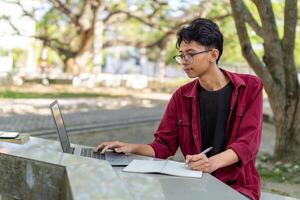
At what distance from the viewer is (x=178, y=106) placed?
3295mm

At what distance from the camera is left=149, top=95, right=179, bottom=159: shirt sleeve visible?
11.0 feet

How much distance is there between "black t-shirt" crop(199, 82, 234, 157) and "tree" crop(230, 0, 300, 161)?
5578 millimetres

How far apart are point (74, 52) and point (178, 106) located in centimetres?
2481

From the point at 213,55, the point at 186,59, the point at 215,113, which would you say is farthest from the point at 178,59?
the point at 215,113

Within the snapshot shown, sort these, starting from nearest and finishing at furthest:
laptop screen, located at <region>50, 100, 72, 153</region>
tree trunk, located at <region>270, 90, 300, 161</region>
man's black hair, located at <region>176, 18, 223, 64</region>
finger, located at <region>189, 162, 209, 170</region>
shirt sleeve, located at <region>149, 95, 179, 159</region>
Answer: finger, located at <region>189, 162, 209, 170</region>, man's black hair, located at <region>176, 18, 223, 64</region>, laptop screen, located at <region>50, 100, 72, 153</region>, shirt sleeve, located at <region>149, 95, 179, 159</region>, tree trunk, located at <region>270, 90, 300, 161</region>

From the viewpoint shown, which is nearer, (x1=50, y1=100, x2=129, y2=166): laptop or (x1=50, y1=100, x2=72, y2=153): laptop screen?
(x1=50, y1=100, x2=129, y2=166): laptop

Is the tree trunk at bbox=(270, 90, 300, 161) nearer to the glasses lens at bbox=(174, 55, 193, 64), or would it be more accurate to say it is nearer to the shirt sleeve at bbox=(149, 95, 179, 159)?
the shirt sleeve at bbox=(149, 95, 179, 159)

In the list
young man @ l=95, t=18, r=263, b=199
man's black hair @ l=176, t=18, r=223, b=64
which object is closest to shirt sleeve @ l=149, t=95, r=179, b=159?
young man @ l=95, t=18, r=263, b=199

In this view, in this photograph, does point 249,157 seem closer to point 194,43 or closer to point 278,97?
point 194,43

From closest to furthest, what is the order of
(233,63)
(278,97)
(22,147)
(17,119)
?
(22,147) < (278,97) < (17,119) < (233,63)

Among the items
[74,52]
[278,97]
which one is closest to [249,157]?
[278,97]

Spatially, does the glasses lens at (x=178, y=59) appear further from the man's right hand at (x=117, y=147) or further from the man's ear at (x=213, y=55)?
the man's right hand at (x=117, y=147)

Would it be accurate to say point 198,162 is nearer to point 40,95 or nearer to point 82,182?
point 82,182

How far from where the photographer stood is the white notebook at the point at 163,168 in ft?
8.46
